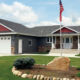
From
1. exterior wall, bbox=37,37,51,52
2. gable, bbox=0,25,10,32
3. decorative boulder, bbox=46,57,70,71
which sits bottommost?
decorative boulder, bbox=46,57,70,71

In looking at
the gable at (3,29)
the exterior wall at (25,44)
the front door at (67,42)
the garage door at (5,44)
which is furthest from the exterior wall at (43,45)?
the gable at (3,29)

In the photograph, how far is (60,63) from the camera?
38.2 feet

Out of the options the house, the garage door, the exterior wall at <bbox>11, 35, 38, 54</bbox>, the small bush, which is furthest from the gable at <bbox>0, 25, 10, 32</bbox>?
the small bush

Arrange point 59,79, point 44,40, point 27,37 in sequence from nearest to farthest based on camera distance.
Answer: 1. point 59,79
2. point 27,37
3. point 44,40

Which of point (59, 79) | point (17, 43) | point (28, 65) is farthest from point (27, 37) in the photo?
point (59, 79)

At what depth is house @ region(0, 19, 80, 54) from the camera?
32.3 meters

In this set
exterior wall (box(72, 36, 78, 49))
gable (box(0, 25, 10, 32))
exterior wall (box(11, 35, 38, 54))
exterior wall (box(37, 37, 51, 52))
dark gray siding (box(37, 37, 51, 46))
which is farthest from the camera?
dark gray siding (box(37, 37, 51, 46))

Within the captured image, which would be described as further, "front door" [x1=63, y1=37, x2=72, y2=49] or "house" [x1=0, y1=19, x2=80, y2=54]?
"front door" [x1=63, y1=37, x2=72, y2=49]

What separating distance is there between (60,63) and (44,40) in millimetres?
26864

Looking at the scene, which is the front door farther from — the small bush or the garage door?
the small bush

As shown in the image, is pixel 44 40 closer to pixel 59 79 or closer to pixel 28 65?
pixel 28 65

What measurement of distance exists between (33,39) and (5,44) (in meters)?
6.39

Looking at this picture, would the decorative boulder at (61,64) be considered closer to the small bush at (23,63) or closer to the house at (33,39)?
the small bush at (23,63)

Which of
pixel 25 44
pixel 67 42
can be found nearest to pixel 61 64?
pixel 25 44
